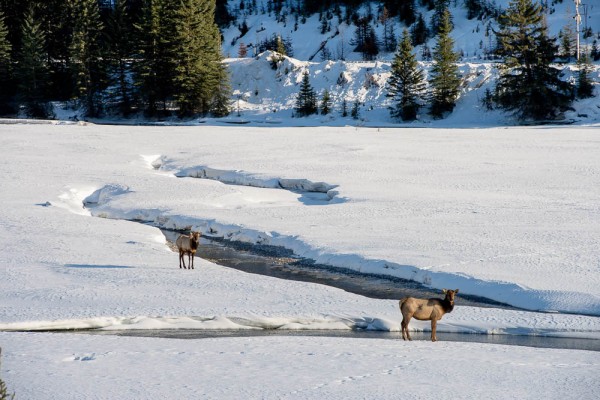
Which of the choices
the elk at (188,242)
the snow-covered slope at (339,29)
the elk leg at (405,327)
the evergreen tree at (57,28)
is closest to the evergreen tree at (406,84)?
the snow-covered slope at (339,29)

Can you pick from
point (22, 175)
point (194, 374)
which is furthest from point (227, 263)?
point (22, 175)

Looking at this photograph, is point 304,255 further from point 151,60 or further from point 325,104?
point 151,60

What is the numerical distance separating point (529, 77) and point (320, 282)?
→ 4313cm

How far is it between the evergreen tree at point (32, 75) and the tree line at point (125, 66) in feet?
0.28

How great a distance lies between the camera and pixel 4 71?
6850cm

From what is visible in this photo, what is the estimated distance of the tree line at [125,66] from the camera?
209 ft

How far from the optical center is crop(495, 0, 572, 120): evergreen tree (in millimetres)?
52188

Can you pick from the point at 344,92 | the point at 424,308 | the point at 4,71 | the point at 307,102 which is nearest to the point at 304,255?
the point at 424,308

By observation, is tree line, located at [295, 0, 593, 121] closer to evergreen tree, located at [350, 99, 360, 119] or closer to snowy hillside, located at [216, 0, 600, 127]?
evergreen tree, located at [350, 99, 360, 119]

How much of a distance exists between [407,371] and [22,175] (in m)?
25.1

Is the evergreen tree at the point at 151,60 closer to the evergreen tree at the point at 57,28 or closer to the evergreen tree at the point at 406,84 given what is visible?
the evergreen tree at the point at 57,28

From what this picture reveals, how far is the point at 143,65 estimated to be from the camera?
213ft

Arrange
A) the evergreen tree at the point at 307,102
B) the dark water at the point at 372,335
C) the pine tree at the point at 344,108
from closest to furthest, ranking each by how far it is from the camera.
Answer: the dark water at the point at 372,335 < the pine tree at the point at 344,108 < the evergreen tree at the point at 307,102

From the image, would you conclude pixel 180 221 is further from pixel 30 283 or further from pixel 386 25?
pixel 386 25
